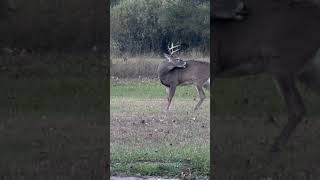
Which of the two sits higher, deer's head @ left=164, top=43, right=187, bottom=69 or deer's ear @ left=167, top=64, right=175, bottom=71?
deer's head @ left=164, top=43, right=187, bottom=69

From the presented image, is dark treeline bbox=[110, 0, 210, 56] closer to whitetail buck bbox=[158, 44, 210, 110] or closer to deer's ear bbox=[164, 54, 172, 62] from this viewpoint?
deer's ear bbox=[164, 54, 172, 62]

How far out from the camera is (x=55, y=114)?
494 cm

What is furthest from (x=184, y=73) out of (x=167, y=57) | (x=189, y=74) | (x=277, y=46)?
(x=277, y=46)

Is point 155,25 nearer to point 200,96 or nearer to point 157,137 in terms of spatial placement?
point 200,96

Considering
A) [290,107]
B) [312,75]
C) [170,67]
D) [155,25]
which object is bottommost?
[290,107]

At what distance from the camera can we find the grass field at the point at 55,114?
4902 millimetres

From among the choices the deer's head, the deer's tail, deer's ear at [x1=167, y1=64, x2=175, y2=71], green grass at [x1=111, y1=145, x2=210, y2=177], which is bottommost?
green grass at [x1=111, y1=145, x2=210, y2=177]

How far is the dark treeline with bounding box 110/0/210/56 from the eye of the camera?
16719 millimetres

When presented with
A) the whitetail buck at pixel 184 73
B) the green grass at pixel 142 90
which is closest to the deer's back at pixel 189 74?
the whitetail buck at pixel 184 73

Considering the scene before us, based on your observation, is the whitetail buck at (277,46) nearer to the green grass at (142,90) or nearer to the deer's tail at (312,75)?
the deer's tail at (312,75)

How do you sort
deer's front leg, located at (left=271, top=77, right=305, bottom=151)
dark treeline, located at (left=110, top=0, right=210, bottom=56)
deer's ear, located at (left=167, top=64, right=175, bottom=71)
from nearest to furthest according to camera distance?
deer's front leg, located at (left=271, top=77, right=305, bottom=151)
deer's ear, located at (left=167, top=64, right=175, bottom=71)
dark treeline, located at (left=110, top=0, right=210, bottom=56)

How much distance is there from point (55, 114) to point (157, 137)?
3.76 m

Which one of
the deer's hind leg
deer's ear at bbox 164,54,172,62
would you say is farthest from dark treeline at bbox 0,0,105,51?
deer's ear at bbox 164,54,172,62

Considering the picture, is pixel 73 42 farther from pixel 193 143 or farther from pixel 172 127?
pixel 172 127
